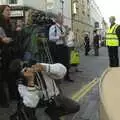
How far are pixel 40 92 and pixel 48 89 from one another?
111 mm

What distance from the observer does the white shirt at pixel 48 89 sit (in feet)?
18.2

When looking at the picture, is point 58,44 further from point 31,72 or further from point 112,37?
point 31,72

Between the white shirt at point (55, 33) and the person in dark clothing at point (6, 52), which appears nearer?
the person in dark clothing at point (6, 52)

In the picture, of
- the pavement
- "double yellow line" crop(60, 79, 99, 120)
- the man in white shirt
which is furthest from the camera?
the man in white shirt

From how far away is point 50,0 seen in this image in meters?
35.0

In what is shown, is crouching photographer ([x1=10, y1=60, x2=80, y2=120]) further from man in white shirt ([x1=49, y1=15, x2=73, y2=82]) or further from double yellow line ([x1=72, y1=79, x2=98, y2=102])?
man in white shirt ([x1=49, y1=15, x2=73, y2=82])

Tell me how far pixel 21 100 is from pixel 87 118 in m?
2.35

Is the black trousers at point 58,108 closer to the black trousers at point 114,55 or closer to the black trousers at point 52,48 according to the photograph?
the black trousers at point 52,48

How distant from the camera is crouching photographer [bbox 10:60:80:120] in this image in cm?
558

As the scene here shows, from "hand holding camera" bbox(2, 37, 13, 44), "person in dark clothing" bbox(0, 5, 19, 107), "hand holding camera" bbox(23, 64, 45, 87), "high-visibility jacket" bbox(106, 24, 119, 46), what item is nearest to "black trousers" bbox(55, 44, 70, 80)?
"high-visibility jacket" bbox(106, 24, 119, 46)

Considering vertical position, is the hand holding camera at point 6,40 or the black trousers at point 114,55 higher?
the hand holding camera at point 6,40

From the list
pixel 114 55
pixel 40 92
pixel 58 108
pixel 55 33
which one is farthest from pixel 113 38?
pixel 40 92

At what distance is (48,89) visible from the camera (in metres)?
5.69

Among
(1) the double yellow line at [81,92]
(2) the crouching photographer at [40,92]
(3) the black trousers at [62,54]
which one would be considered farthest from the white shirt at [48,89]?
(3) the black trousers at [62,54]
